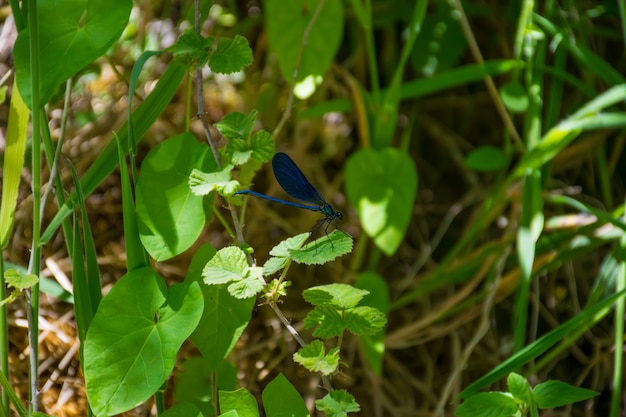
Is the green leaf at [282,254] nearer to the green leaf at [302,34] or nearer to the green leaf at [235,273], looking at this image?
the green leaf at [235,273]

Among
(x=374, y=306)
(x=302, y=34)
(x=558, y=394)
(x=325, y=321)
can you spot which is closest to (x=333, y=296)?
(x=325, y=321)

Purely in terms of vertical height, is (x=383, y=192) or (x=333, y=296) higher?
(x=333, y=296)

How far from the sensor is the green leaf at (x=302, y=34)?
943 mm

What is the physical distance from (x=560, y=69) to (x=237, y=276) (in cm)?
67

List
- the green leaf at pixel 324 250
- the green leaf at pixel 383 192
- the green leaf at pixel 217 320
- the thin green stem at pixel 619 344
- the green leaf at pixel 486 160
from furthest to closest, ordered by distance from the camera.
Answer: the green leaf at pixel 486 160
the green leaf at pixel 383 192
the thin green stem at pixel 619 344
the green leaf at pixel 217 320
the green leaf at pixel 324 250

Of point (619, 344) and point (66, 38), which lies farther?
point (619, 344)

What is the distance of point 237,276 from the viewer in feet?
1.91

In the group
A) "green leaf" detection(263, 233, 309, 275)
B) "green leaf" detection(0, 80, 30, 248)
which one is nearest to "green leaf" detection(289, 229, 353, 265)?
"green leaf" detection(263, 233, 309, 275)

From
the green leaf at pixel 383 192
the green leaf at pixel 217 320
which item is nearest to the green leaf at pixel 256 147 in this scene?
the green leaf at pixel 217 320

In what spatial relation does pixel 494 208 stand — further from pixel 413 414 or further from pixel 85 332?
pixel 85 332

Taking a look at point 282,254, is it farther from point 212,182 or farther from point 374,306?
point 374,306

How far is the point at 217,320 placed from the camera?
0.65 meters

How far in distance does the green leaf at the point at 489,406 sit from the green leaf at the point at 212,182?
289mm

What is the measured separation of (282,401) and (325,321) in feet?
0.28
